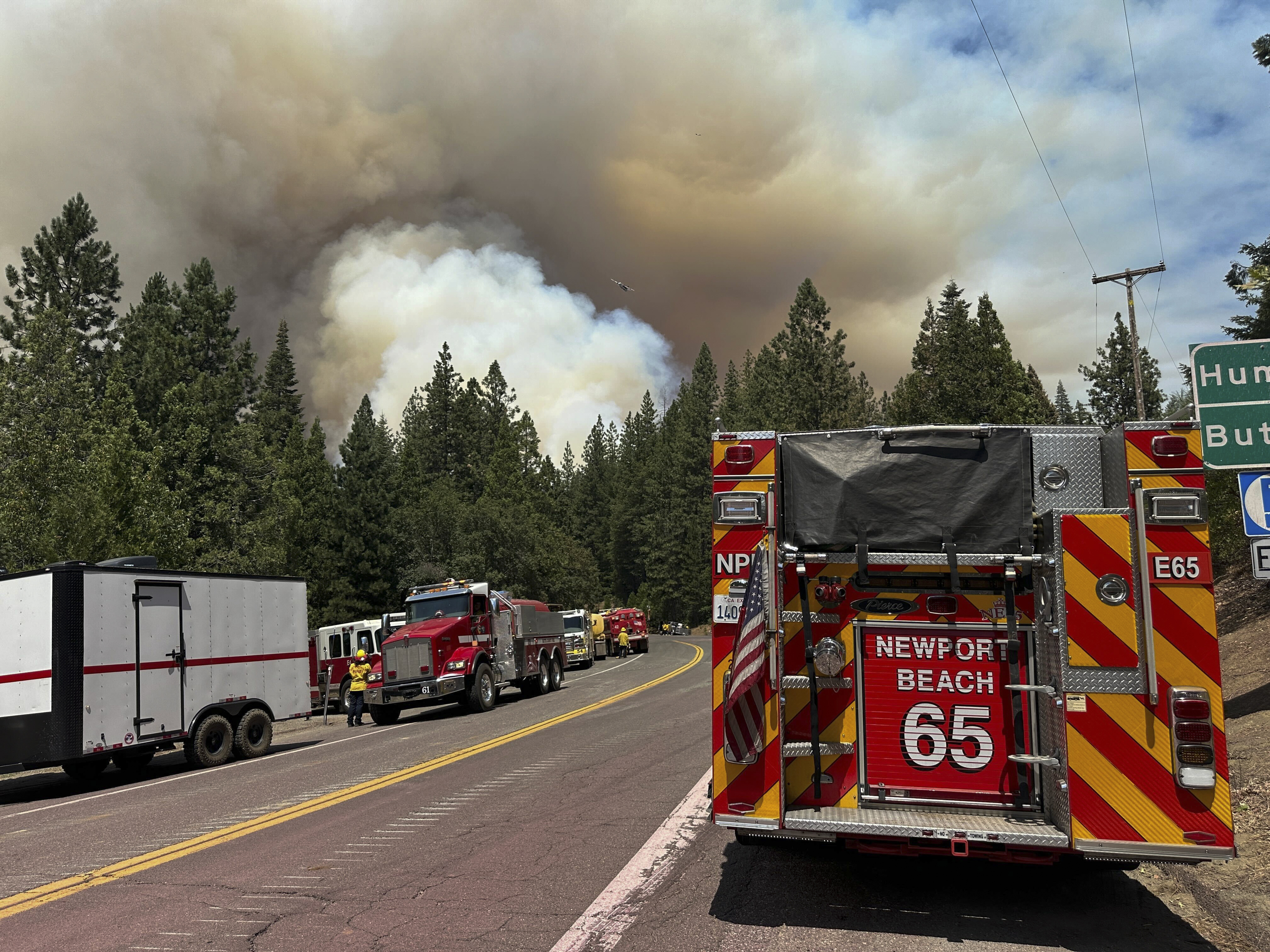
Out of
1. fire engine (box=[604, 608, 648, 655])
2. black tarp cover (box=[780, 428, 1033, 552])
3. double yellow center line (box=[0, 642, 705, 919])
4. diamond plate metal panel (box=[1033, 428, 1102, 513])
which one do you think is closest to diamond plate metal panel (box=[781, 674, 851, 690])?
black tarp cover (box=[780, 428, 1033, 552])

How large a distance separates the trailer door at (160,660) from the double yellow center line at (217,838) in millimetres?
4370

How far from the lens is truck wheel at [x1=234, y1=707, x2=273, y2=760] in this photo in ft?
49.0

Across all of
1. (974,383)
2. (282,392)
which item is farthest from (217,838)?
(282,392)

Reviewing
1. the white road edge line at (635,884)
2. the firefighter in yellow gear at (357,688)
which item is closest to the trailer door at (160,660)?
the firefighter in yellow gear at (357,688)

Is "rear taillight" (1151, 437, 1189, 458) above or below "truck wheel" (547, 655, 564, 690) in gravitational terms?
above

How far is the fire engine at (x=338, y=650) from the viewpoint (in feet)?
91.6

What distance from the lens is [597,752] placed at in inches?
473

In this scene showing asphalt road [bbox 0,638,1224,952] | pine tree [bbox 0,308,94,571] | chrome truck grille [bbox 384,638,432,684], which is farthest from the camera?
pine tree [bbox 0,308,94,571]

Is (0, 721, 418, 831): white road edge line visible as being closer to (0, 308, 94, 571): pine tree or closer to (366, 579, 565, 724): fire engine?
(366, 579, 565, 724): fire engine

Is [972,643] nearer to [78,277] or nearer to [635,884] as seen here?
[635,884]

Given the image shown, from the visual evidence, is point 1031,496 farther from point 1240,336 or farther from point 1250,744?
point 1240,336

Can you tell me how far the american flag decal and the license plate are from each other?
267 mm

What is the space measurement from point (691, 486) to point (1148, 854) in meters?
82.7

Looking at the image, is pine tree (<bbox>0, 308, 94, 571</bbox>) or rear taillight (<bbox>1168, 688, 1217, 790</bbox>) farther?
pine tree (<bbox>0, 308, 94, 571</bbox>)
